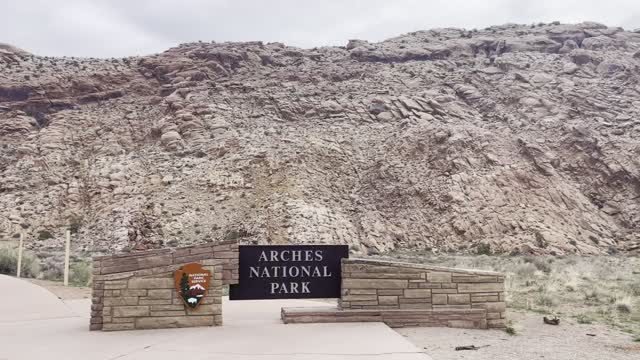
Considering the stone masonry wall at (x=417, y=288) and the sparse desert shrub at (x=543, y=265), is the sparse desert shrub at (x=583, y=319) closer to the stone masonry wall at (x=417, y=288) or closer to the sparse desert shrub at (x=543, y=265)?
the stone masonry wall at (x=417, y=288)

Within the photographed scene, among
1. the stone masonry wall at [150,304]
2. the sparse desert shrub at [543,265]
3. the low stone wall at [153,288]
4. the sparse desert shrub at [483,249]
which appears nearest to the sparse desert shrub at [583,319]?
the low stone wall at [153,288]

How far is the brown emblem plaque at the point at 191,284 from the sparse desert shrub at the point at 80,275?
10.6m

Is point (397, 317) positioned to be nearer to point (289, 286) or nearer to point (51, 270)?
point (289, 286)

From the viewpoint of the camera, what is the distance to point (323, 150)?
37.6 meters

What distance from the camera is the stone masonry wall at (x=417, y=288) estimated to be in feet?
35.5

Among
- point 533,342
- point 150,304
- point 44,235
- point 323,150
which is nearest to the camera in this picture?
point 533,342

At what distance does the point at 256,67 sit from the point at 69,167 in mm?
18749

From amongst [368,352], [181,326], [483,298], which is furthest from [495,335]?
[181,326]

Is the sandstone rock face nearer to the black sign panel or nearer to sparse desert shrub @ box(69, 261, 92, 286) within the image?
sparse desert shrub @ box(69, 261, 92, 286)

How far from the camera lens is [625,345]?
9.73 meters

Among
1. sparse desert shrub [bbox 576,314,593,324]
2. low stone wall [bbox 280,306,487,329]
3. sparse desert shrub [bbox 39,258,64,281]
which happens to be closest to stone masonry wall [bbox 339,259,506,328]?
low stone wall [bbox 280,306,487,329]

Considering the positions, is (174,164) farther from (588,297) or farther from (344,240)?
(588,297)

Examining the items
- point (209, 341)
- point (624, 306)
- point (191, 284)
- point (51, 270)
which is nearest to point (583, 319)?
point (624, 306)

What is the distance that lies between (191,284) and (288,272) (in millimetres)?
1938
